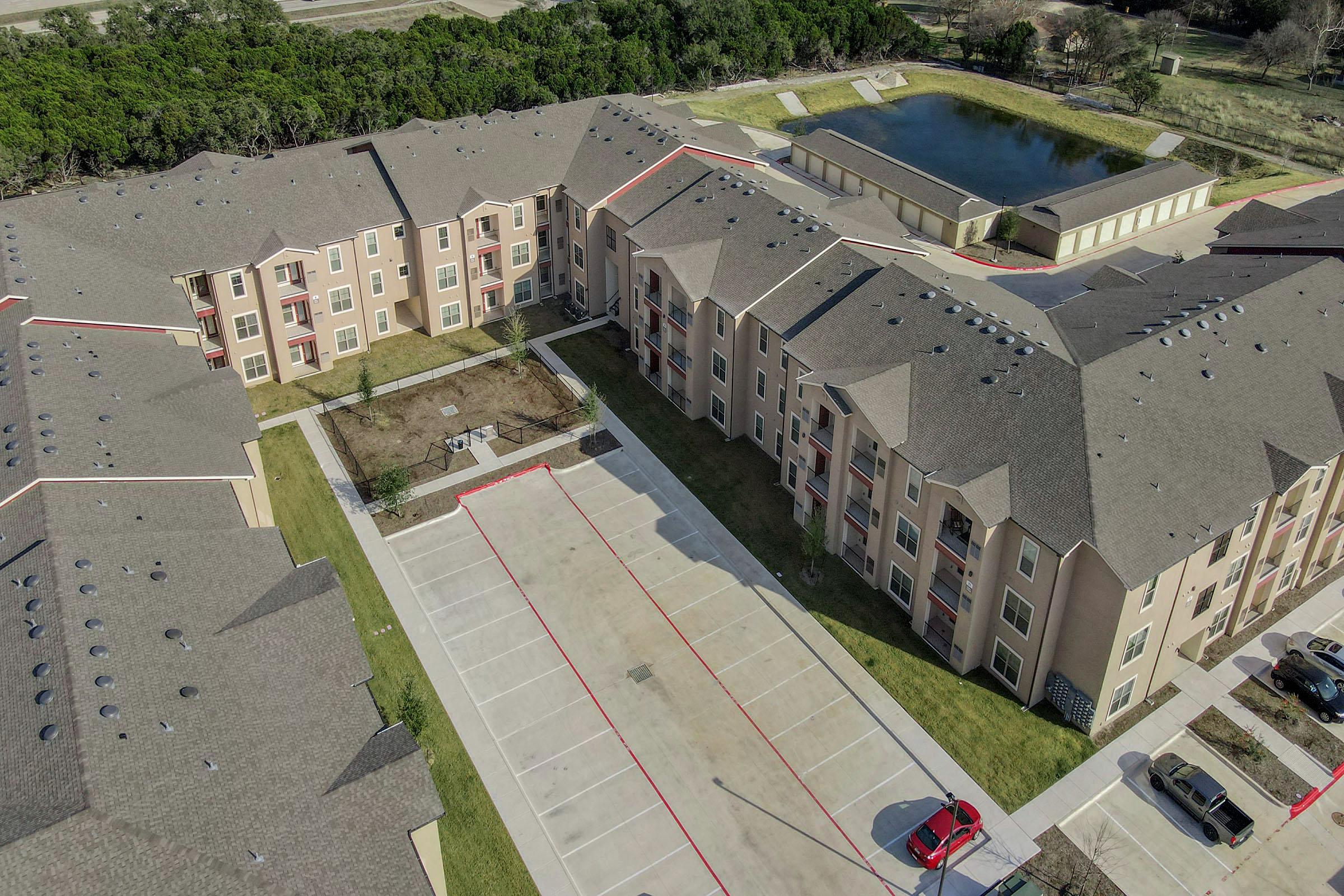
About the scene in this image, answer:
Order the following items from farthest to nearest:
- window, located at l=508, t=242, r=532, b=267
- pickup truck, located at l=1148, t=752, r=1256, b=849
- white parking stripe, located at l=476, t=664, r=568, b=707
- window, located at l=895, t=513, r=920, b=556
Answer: window, located at l=508, t=242, r=532, b=267, window, located at l=895, t=513, r=920, b=556, white parking stripe, located at l=476, t=664, r=568, b=707, pickup truck, located at l=1148, t=752, r=1256, b=849

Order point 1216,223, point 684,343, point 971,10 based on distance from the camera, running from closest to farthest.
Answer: point 684,343, point 1216,223, point 971,10

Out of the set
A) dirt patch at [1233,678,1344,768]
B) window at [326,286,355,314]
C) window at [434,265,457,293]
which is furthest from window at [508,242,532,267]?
dirt patch at [1233,678,1344,768]

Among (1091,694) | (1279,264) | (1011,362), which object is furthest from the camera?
(1279,264)

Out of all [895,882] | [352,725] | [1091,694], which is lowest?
[895,882]

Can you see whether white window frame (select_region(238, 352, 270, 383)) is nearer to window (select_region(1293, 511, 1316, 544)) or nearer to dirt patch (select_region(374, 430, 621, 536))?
dirt patch (select_region(374, 430, 621, 536))

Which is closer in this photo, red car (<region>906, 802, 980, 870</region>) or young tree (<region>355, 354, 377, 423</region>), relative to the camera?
A: red car (<region>906, 802, 980, 870</region>)

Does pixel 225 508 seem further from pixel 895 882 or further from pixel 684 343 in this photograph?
pixel 895 882

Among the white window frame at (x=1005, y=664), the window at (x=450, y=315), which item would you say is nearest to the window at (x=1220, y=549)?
the white window frame at (x=1005, y=664)

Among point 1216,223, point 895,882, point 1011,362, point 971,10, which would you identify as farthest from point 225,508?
point 971,10
